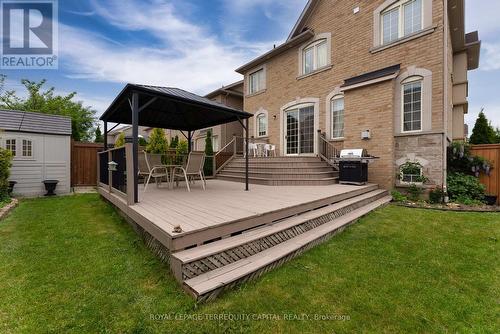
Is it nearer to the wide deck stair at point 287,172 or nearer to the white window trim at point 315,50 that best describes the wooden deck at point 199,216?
the wide deck stair at point 287,172

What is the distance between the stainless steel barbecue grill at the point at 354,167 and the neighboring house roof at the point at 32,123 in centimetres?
995

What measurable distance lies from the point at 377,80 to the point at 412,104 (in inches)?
50.8

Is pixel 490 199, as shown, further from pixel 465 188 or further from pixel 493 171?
pixel 493 171

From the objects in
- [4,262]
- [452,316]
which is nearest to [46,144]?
[4,262]

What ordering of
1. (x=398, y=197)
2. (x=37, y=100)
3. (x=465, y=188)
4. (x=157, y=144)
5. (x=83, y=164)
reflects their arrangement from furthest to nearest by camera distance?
(x=37, y=100), (x=157, y=144), (x=83, y=164), (x=398, y=197), (x=465, y=188)

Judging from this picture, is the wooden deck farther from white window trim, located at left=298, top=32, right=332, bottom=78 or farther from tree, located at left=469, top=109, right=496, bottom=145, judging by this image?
tree, located at left=469, top=109, right=496, bottom=145

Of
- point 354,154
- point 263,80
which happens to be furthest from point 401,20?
point 263,80

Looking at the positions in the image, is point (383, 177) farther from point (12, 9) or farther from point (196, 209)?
point (12, 9)

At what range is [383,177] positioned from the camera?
7414 mm

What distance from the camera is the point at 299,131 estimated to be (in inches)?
421

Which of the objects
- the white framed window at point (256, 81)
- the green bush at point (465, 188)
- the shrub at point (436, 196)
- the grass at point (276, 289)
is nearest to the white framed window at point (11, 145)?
the grass at point (276, 289)

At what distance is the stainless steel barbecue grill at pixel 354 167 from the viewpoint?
23.2 ft

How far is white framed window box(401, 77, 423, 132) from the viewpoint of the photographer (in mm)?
7062

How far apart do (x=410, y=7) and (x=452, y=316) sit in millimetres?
9045
